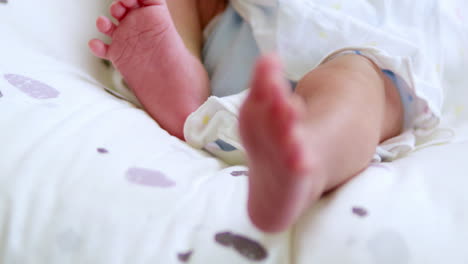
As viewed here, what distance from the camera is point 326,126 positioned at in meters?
0.44

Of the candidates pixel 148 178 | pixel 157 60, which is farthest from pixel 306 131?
pixel 157 60

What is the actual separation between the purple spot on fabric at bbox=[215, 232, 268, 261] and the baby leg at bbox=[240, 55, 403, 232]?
0.02 metres

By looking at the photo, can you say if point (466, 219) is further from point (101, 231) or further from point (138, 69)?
point (138, 69)

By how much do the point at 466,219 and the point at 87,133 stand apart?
16.6 inches

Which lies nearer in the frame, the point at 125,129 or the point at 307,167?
the point at 307,167

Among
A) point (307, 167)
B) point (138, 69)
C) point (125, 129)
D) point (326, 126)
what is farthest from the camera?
point (138, 69)

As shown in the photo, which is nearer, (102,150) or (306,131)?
(306,131)

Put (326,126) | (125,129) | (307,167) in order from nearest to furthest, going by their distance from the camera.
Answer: (307,167) → (326,126) → (125,129)

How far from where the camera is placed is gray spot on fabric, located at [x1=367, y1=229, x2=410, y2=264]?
41 cm

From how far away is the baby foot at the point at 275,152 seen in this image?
333mm

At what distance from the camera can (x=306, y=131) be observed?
1.36ft

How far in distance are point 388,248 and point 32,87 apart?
48 cm

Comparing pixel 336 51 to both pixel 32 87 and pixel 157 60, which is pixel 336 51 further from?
pixel 32 87

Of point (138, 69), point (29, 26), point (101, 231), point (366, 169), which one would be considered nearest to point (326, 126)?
point (366, 169)
